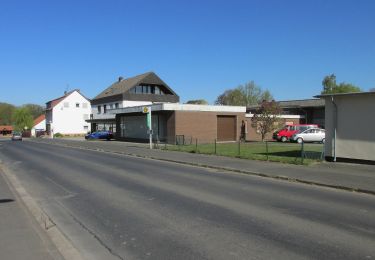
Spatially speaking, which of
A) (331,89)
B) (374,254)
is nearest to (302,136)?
(374,254)

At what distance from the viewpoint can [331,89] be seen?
83062 mm

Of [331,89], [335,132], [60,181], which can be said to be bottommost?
[60,181]

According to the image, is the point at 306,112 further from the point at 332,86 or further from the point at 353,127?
the point at 353,127

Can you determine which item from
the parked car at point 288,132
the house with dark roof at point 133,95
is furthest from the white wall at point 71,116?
the parked car at point 288,132

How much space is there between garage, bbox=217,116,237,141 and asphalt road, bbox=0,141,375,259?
30.9m

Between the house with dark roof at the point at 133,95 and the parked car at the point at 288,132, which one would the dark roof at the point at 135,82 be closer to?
the house with dark roof at the point at 133,95

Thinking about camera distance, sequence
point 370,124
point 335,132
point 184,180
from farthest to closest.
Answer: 1. point 335,132
2. point 370,124
3. point 184,180

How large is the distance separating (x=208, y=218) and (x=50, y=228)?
2.94 meters

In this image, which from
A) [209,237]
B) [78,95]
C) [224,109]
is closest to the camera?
[209,237]

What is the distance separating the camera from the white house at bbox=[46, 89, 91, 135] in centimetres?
9769

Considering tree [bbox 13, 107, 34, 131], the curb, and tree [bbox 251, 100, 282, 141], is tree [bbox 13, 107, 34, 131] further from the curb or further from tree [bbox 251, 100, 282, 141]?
the curb

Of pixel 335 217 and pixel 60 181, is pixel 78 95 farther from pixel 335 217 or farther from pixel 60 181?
pixel 335 217

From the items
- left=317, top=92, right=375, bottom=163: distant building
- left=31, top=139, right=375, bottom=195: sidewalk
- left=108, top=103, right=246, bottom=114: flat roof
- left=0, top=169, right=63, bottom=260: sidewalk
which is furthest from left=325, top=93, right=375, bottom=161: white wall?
left=108, top=103, right=246, bottom=114: flat roof

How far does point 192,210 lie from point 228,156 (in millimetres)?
14819
